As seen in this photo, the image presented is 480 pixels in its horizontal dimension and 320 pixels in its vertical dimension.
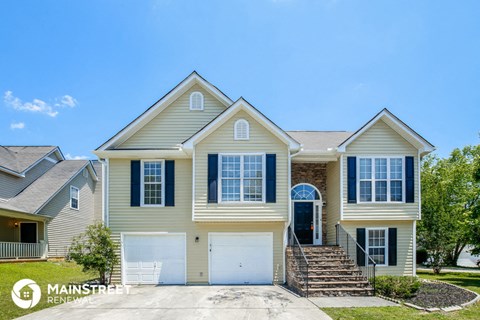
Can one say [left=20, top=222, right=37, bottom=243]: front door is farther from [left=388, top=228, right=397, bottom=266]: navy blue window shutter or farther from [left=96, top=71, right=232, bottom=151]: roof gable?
[left=388, top=228, right=397, bottom=266]: navy blue window shutter

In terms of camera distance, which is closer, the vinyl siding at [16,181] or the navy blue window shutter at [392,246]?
the navy blue window shutter at [392,246]

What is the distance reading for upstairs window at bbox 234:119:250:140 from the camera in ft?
46.3

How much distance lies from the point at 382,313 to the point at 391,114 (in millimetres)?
8154

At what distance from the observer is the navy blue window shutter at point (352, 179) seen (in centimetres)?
1458

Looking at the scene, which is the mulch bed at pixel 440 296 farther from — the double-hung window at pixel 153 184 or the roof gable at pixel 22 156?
the roof gable at pixel 22 156

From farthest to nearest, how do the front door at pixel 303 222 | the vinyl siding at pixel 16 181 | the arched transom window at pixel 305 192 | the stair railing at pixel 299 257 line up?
the vinyl siding at pixel 16 181 → the arched transom window at pixel 305 192 → the front door at pixel 303 222 → the stair railing at pixel 299 257

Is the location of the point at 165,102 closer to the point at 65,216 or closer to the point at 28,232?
the point at 65,216

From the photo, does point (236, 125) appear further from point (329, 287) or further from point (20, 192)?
point (20, 192)

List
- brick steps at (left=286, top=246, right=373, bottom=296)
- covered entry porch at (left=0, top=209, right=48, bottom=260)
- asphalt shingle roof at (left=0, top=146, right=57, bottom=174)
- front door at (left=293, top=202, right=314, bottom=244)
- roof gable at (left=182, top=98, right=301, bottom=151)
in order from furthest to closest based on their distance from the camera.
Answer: asphalt shingle roof at (left=0, top=146, right=57, bottom=174) → covered entry porch at (left=0, top=209, right=48, bottom=260) → front door at (left=293, top=202, right=314, bottom=244) → roof gable at (left=182, top=98, right=301, bottom=151) → brick steps at (left=286, top=246, right=373, bottom=296)

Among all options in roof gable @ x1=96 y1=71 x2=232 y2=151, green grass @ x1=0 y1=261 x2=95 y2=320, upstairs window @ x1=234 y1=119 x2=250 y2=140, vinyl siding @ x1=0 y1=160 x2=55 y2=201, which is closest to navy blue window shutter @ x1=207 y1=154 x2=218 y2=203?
upstairs window @ x1=234 y1=119 x2=250 y2=140

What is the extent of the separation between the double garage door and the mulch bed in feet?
18.1

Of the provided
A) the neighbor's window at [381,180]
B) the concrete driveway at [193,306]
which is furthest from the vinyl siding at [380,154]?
the concrete driveway at [193,306]

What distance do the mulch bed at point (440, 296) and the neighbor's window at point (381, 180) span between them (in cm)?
361

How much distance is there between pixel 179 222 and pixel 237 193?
2.80 metres
